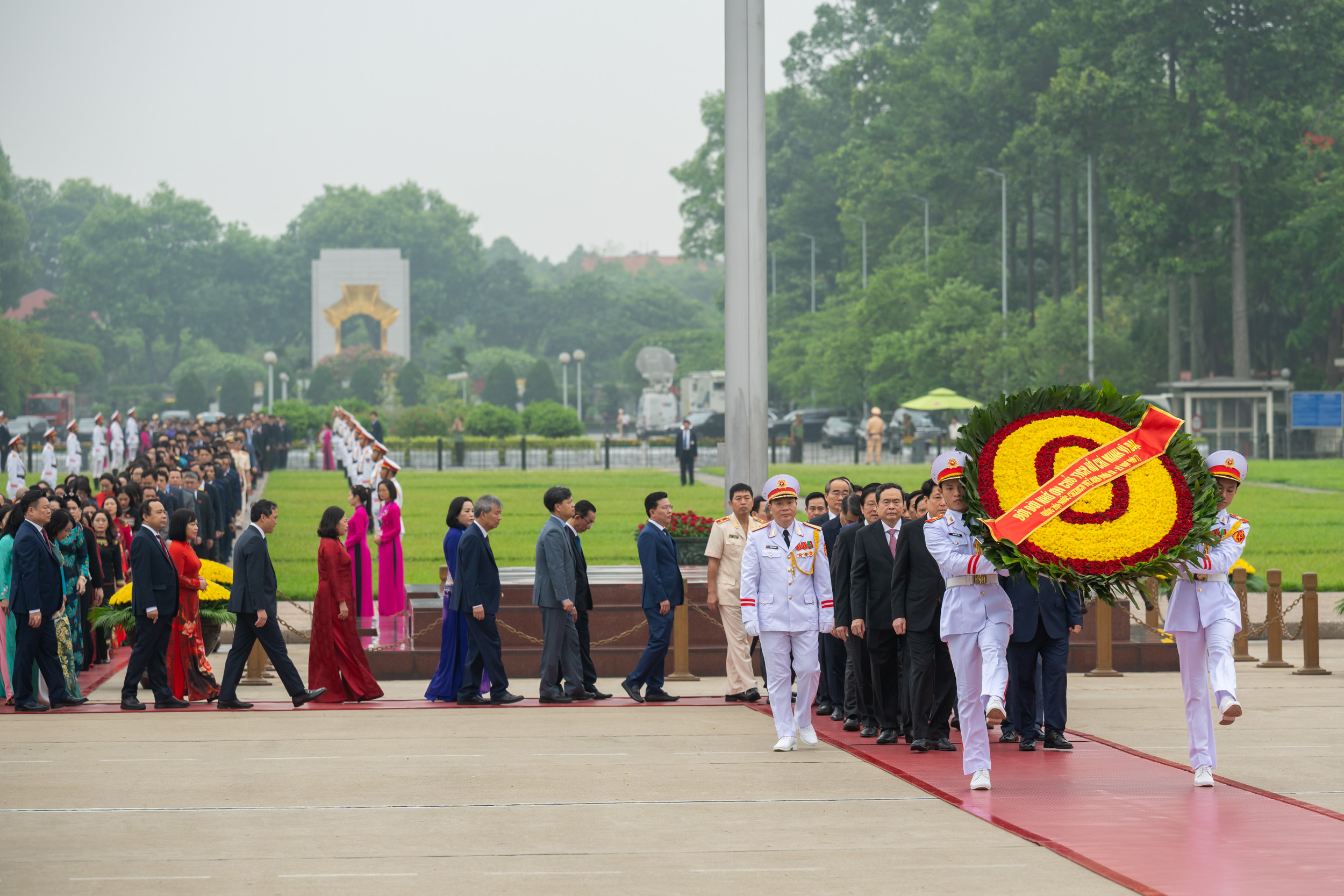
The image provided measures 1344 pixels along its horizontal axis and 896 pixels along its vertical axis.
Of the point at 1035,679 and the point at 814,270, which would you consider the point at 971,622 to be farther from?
the point at 814,270

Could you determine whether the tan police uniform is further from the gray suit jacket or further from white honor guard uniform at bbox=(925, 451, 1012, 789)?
white honor guard uniform at bbox=(925, 451, 1012, 789)

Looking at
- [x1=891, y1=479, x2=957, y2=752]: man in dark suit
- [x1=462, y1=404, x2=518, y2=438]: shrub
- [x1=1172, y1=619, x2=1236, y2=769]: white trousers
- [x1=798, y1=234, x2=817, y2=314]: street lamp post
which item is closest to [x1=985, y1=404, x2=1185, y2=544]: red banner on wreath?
[x1=1172, y1=619, x2=1236, y2=769]: white trousers

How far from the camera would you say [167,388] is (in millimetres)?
114625

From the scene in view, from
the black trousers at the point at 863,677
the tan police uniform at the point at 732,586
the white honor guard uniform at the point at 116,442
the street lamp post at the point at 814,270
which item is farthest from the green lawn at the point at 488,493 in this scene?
the street lamp post at the point at 814,270

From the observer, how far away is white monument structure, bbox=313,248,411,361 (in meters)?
112

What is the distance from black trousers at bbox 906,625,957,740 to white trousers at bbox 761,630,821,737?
63 centimetres

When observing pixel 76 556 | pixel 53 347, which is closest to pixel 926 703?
pixel 76 556

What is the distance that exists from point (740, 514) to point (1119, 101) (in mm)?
48141

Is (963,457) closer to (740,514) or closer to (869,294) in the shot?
(740,514)

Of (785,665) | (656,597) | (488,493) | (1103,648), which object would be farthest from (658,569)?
(488,493)

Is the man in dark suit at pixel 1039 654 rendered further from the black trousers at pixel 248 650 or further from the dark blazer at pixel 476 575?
the black trousers at pixel 248 650

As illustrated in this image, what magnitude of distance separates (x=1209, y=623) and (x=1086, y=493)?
1218mm

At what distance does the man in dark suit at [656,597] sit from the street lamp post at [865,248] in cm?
6105

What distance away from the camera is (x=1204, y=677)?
9.23 metres
